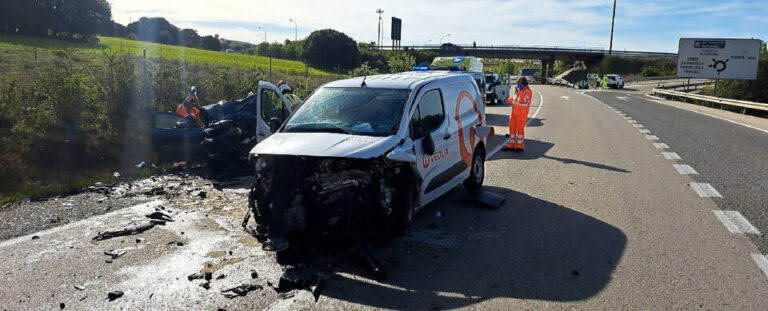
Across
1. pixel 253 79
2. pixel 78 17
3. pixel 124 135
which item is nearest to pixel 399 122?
pixel 124 135

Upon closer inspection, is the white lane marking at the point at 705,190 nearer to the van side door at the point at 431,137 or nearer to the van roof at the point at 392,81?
the van side door at the point at 431,137

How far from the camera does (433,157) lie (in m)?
6.89

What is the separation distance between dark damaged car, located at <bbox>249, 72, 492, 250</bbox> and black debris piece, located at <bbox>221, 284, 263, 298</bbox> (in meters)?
0.76

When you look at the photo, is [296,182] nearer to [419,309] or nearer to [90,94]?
[419,309]

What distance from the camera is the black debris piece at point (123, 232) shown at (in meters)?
6.34

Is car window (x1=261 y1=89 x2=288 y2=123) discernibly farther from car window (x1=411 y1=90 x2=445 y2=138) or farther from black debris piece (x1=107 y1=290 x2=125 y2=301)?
black debris piece (x1=107 y1=290 x2=125 y2=301)

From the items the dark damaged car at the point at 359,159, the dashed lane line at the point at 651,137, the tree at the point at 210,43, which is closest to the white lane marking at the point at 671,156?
the dashed lane line at the point at 651,137

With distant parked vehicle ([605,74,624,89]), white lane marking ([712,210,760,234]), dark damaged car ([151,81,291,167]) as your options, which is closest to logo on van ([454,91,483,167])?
white lane marking ([712,210,760,234])

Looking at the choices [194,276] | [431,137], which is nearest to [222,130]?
[431,137]

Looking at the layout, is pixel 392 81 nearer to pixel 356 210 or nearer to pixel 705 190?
pixel 356 210

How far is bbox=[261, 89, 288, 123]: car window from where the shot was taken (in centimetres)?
1077

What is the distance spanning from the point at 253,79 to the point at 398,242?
13.1 m

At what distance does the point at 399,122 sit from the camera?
21.1 ft

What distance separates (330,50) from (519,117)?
4911cm
